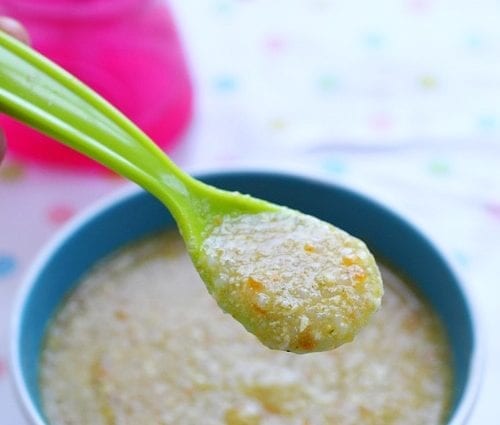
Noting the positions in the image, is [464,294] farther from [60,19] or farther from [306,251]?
[60,19]

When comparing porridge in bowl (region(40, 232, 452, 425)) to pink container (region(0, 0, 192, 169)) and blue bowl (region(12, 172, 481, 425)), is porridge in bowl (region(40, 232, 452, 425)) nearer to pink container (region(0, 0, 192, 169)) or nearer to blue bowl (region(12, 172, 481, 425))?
blue bowl (region(12, 172, 481, 425))

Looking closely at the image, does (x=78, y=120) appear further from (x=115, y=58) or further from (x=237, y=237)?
(x=115, y=58)

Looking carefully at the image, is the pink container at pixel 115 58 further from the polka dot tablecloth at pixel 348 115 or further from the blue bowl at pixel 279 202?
the blue bowl at pixel 279 202

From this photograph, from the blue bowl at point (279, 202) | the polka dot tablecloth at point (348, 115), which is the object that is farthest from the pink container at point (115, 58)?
the blue bowl at point (279, 202)

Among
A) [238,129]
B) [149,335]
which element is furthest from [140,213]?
[238,129]

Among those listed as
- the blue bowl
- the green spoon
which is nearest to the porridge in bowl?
the blue bowl
